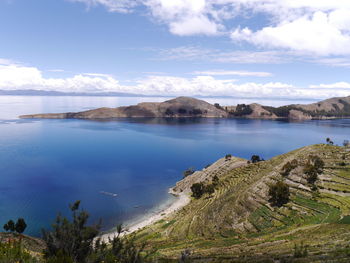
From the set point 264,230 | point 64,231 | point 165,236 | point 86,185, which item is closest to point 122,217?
point 165,236

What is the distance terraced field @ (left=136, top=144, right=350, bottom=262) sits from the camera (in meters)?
30.4

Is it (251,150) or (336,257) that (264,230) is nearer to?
(336,257)

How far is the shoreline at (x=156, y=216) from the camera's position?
6671cm

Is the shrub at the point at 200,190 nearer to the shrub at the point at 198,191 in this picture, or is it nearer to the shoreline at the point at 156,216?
the shrub at the point at 198,191

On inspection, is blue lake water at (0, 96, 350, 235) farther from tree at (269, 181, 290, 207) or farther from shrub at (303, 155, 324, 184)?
shrub at (303, 155, 324, 184)

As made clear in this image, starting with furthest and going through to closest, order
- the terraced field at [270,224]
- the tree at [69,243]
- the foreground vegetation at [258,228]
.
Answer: the terraced field at [270,224], the foreground vegetation at [258,228], the tree at [69,243]

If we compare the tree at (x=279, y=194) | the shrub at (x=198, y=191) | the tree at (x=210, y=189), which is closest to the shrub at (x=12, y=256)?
the tree at (x=279, y=194)

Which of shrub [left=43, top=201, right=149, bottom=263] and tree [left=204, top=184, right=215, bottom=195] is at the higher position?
shrub [left=43, top=201, right=149, bottom=263]

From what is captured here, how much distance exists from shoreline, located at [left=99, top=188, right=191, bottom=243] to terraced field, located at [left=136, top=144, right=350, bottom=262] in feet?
16.8

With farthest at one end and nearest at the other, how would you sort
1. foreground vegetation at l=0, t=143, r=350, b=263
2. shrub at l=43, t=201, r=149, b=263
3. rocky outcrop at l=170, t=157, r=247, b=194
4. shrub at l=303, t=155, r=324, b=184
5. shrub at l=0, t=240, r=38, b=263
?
1. rocky outcrop at l=170, t=157, r=247, b=194
2. shrub at l=303, t=155, r=324, b=184
3. foreground vegetation at l=0, t=143, r=350, b=263
4. shrub at l=43, t=201, r=149, b=263
5. shrub at l=0, t=240, r=38, b=263

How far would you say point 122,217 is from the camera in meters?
78.4

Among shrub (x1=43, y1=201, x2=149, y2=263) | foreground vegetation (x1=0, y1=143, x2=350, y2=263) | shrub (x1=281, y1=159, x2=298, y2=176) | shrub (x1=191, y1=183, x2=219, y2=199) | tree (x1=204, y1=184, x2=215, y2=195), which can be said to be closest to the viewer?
shrub (x1=43, y1=201, x2=149, y2=263)

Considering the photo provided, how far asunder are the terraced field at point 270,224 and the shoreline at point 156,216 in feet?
16.8

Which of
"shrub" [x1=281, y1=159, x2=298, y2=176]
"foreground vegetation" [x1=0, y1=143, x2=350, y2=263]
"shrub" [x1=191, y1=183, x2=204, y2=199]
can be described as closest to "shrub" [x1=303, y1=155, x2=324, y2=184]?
"foreground vegetation" [x1=0, y1=143, x2=350, y2=263]
